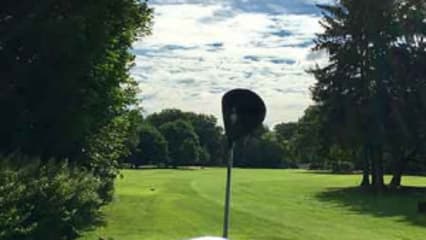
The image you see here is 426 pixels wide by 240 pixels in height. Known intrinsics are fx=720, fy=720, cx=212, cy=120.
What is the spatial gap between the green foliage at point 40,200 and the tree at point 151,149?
318 ft

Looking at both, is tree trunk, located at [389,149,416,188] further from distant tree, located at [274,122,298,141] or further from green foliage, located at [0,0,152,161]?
distant tree, located at [274,122,298,141]

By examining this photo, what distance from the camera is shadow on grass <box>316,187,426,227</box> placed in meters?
29.8

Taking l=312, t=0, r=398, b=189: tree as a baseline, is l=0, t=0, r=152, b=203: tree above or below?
below

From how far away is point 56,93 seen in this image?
15.5 metres

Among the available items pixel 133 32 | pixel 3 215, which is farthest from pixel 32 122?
pixel 133 32

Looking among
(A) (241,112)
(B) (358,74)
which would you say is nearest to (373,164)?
(B) (358,74)

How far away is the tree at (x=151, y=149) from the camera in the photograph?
112062mm

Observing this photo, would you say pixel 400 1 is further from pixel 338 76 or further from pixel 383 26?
pixel 338 76

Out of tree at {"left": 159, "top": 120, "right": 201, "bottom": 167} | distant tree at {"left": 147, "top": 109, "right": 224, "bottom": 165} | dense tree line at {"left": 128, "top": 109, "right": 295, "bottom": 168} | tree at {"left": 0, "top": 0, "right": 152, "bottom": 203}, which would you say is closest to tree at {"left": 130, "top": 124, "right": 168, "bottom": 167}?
dense tree line at {"left": 128, "top": 109, "right": 295, "bottom": 168}

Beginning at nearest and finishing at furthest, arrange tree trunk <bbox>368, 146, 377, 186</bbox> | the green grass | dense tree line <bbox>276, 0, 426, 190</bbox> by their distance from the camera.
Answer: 1. the green grass
2. dense tree line <bbox>276, 0, 426, 190</bbox>
3. tree trunk <bbox>368, 146, 377, 186</bbox>

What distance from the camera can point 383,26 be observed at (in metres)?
48.3

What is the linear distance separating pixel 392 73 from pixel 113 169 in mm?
27978

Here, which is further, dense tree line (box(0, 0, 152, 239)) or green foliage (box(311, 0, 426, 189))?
green foliage (box(311, 0, 426, 189))

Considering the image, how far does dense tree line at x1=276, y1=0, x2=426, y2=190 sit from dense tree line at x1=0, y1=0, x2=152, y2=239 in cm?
3101
